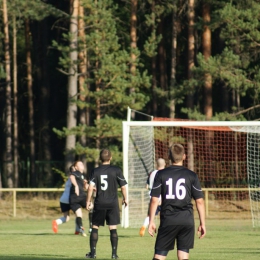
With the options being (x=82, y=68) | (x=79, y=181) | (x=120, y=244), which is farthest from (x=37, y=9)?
(x=120, y=244)

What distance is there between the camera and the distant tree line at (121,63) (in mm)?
33688

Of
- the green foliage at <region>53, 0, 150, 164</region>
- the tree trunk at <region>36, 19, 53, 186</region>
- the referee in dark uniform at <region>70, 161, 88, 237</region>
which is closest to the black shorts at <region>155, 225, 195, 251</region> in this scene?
the referee in dark uniform at <region>70, 161, 88, 237</region>

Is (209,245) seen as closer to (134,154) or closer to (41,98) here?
(134,154)

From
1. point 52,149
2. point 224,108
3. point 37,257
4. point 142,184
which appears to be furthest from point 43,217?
point 52,149

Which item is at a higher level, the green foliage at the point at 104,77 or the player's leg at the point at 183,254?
the green foliage at the point at 104,77

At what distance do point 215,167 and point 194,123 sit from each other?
38.1ft

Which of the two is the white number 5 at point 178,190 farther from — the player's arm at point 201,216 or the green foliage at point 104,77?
the green foliage at point 104,77

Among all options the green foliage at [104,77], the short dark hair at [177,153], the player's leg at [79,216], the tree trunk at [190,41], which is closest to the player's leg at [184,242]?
the short dark hair at [177,153]

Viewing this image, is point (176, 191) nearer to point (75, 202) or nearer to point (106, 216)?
point (106, 216)

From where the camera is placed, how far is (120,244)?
694 inches

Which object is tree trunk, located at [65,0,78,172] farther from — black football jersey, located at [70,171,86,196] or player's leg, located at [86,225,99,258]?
player's leg, located at [86,225,99,258]

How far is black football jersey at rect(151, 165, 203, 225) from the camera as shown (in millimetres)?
9852

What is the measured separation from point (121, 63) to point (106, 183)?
73.9 feet

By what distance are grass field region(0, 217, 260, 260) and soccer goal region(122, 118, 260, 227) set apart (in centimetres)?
273
